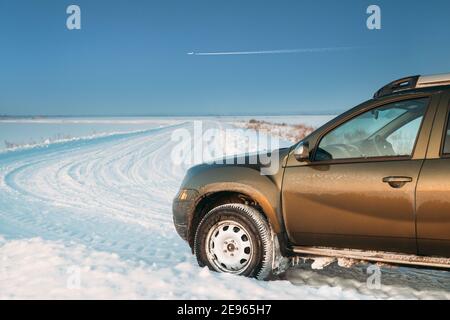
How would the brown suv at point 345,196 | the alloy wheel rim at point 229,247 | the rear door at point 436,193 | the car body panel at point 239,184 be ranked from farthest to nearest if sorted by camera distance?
→ 1. the alloy wheel rim at point 229,247
2. the car body panel at point 239,184
3. the brown suv at point 345,196
4. the rear door at point 436,193

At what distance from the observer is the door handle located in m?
4.13

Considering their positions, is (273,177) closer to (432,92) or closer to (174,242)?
(432,92)

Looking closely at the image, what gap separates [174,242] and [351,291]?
9.25 ft

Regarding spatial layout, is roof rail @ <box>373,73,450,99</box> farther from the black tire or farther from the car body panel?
the black tire

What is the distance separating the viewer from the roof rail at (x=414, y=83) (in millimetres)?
4348

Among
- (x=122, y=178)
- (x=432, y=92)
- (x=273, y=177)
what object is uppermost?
(x=432, y=92)

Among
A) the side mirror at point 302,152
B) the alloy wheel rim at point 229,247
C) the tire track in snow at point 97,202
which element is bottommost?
the tire track in snow at point 97,202

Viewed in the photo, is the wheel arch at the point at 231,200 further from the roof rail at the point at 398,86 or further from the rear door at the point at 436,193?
the roof rail at the point at 398,86

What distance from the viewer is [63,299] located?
434cm

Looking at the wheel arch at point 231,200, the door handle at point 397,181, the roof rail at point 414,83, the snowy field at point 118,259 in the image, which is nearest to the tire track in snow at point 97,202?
the snowy field at point 118,259

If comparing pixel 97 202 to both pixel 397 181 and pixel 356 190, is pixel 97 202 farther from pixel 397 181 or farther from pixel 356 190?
pixel 397 181

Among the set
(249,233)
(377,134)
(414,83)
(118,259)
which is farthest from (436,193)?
(118,259)

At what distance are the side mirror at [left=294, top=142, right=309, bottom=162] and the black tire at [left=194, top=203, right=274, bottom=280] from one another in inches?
27.0
